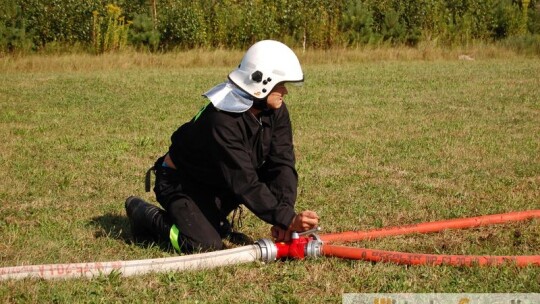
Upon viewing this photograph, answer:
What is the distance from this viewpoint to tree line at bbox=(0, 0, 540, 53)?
830 inches

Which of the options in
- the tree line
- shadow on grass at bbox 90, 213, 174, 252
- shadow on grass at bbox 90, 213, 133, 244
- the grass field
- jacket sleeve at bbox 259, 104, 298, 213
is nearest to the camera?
the grass field

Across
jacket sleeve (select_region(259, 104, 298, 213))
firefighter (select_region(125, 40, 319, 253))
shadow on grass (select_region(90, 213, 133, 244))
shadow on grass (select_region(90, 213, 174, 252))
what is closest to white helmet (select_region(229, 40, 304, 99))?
firefighter (select_region(125, 40, 319, 253))

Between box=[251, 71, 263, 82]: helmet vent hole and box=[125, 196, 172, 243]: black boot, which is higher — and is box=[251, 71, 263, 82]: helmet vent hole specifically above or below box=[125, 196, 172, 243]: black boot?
above

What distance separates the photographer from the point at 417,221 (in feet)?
19.7

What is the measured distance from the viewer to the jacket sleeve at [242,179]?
474 cm

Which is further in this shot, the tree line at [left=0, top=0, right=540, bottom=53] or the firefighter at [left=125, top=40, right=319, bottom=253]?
the tree line at [left=0, top=0, right=540, bottom=53]

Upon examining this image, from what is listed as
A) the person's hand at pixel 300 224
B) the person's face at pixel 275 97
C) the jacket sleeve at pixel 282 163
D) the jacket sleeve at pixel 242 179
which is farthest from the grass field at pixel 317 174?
the person's face at pixel 275 97

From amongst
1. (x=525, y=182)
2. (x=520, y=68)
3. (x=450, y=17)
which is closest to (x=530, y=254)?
(x=525, y=182)

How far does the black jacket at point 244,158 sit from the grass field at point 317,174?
44 cm

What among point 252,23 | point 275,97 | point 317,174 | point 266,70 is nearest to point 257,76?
point 266,70

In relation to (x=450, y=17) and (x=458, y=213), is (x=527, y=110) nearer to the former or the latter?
(x=458, y=213)

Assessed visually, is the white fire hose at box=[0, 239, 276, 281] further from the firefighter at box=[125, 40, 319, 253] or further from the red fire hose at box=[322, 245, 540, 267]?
the red fire hose at box=[322, 245, 540, 267]

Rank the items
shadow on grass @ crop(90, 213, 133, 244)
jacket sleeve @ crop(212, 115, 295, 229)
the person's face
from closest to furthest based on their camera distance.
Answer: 1. jacket sleeve @ crop(212, 115, 295, 229)
2. the person's face
3. shadow on grass @ crop(90, 213, 133, 244)

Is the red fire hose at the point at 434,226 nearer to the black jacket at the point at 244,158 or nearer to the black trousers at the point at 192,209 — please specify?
the black jacket at the point at 244,158
